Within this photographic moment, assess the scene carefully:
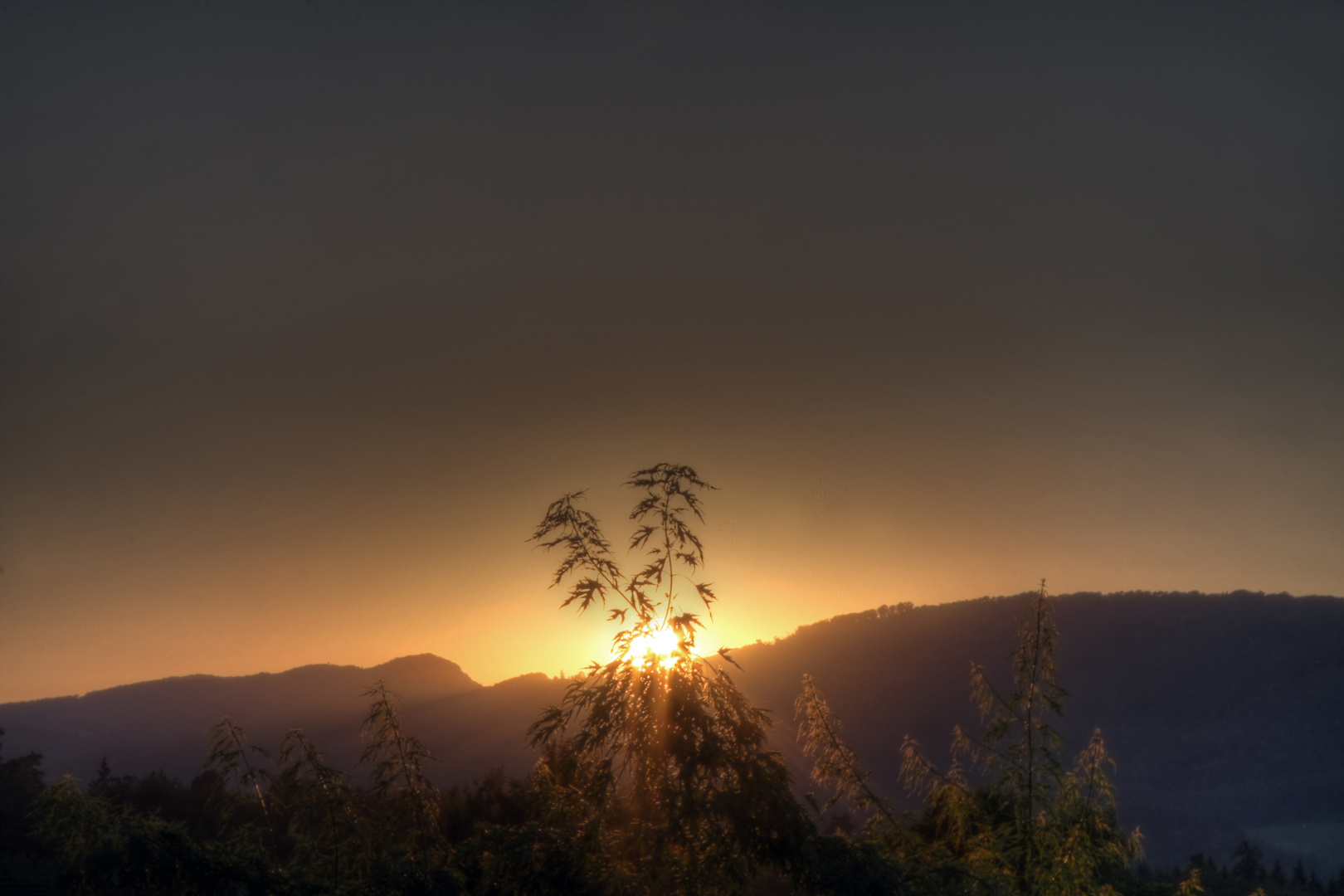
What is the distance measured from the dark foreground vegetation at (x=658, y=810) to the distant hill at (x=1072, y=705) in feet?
194

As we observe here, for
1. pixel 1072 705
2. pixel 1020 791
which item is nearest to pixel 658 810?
pixel 1020 791

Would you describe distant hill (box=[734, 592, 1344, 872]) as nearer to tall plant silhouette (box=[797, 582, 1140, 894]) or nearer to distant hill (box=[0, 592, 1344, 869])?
distant hill (box=[0, 592, 1344, 869])

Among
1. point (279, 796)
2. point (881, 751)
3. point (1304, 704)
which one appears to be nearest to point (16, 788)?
point (279, 796)

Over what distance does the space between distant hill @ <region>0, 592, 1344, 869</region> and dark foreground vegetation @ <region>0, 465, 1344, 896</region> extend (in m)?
59.2

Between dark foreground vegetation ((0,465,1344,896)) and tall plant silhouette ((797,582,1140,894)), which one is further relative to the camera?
tall plant silhouette ((797,582,1140,894))

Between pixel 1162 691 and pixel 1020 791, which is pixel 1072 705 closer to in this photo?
pixel 1162 691

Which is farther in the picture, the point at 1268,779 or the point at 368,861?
the point at 1268,779

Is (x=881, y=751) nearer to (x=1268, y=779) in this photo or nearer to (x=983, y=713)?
(x=1268, y=779)

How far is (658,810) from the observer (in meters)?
7.25

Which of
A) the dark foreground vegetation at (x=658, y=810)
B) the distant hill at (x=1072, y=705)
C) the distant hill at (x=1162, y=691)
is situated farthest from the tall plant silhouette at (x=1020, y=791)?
the distant hill at (x=1162, y=691)

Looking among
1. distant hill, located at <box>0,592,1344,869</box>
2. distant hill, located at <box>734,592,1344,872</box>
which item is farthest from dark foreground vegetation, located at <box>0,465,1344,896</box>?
distant hill, located at <box>734,592,1344,872</box>

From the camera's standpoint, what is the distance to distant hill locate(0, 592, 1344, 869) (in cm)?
9250

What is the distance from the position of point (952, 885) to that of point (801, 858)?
78.9 inches

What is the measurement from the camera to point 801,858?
742 cm
